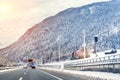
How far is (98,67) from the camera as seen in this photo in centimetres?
4312

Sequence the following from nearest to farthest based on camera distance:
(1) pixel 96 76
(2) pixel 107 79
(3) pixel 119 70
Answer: (2) pixel 107 79, (3) pixel 119 70, (1) pixel 96 76

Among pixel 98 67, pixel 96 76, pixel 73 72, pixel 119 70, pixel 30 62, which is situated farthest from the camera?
pixel 30 62

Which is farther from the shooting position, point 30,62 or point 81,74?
point 30,62

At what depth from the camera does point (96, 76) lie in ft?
110

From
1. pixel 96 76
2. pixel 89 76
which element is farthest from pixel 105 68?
pixel 96 76

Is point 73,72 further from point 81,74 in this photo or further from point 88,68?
point 81,74

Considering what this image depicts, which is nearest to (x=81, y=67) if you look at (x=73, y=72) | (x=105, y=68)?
(x=73, y=72)

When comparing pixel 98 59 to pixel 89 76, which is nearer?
pixel 89 76

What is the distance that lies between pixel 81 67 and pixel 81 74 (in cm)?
1418

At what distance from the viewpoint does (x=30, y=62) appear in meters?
132

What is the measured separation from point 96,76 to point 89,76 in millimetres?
4312

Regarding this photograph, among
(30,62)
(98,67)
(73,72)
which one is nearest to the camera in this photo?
(98,67)

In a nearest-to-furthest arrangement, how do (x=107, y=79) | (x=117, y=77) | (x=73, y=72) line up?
(x=117, y=77), (x=107, y=79), (x=73, y=72)

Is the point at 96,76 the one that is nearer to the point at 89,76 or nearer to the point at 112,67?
the point at 112,67
